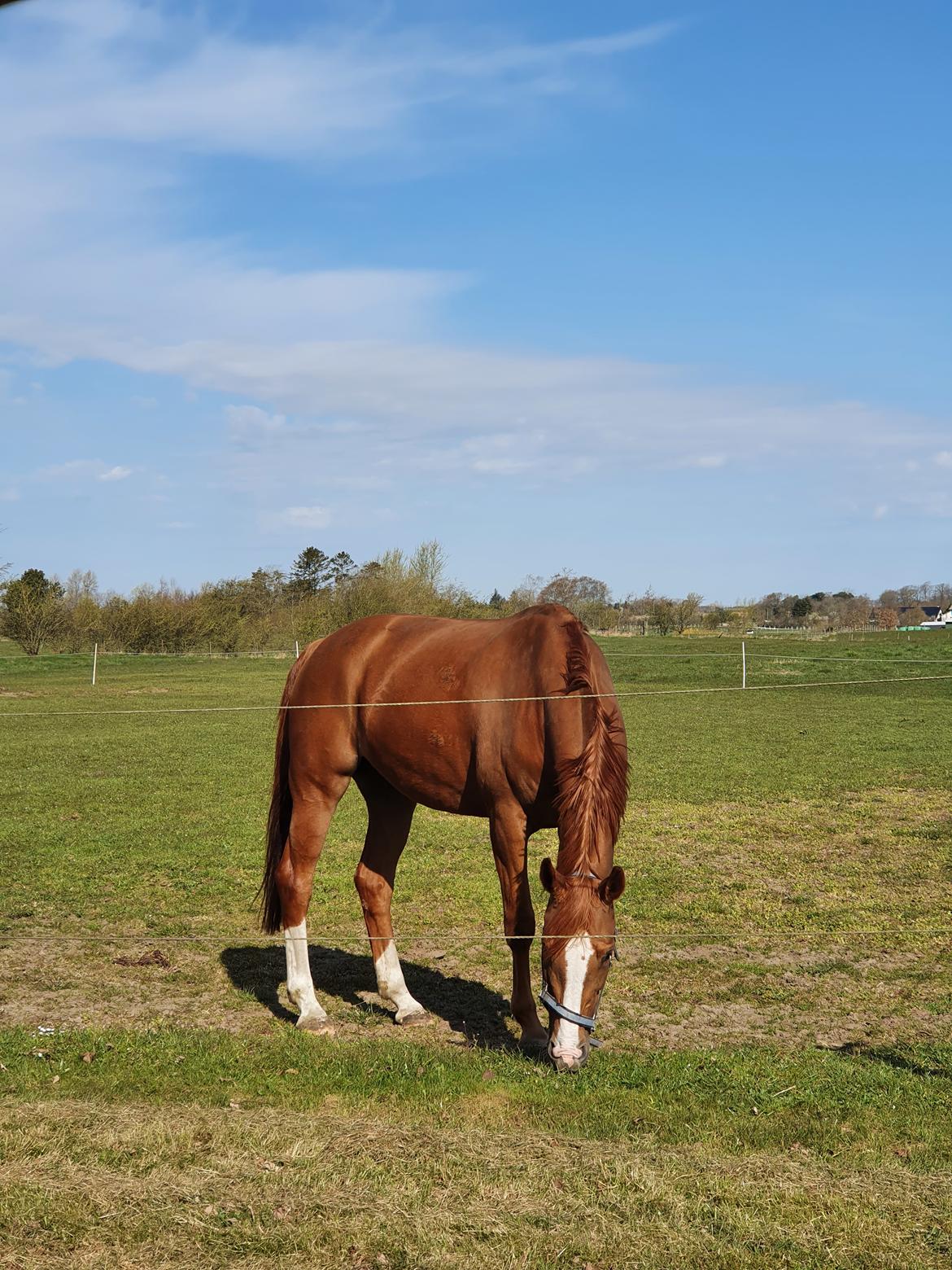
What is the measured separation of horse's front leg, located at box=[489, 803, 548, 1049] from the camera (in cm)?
523

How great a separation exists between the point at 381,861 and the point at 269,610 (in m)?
35.6

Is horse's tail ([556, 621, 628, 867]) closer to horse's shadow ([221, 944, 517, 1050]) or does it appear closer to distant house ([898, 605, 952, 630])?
horse's shadow ([221, 944, 517, 1050])

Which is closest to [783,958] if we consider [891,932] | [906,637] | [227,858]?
[891,932]

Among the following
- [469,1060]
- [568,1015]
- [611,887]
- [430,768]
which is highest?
[430,768]

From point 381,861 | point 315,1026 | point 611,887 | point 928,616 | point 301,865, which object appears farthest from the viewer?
point 928,616

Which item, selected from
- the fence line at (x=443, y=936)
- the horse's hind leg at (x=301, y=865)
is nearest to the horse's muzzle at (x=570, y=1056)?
the horse's hind leg at (x=301, y=865)

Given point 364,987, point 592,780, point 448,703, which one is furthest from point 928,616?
point 592,780

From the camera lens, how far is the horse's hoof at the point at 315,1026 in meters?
5.38

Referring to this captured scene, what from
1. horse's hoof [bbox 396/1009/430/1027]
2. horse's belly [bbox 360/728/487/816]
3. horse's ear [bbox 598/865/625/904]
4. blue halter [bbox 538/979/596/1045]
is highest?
horse's belly [bbox 360/728/487/816]

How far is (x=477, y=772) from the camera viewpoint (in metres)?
5.48

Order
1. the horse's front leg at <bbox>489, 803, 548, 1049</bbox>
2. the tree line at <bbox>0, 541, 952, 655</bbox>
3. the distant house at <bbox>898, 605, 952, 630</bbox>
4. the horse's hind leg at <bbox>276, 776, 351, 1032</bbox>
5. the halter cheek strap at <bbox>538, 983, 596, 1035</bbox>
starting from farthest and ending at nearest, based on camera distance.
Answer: the distant house at <bbox>898, 605, 952, 630</bbox>
the tree line at <bbox>0, 541, 952, 655</bbox>
the horse's hind leg at <bbox>276, 776, 351, 1032</bbox>
the horse's front leg at <bbox>489, 803, 548, 1049</bbox>
the halter cheek strap at <bbox>538, 983, 596, 1035</bbox>

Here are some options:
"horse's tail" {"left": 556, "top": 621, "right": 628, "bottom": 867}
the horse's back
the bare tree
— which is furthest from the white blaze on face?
the bare tree

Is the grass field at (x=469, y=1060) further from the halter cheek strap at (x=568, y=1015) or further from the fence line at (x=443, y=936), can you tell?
the halter cheek strap at (x=568, y=1015)

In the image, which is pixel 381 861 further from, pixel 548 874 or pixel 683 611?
pixel 683 611
